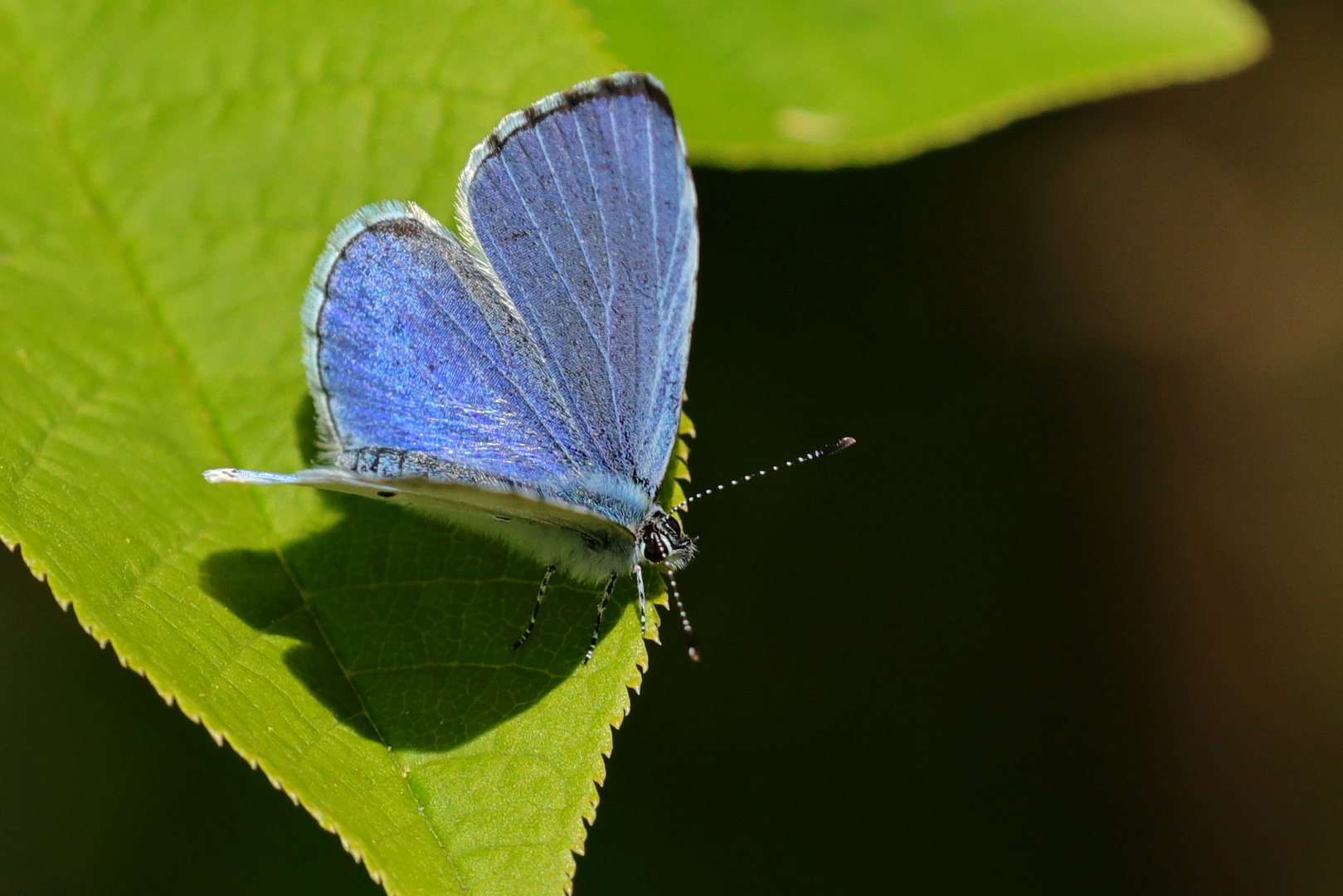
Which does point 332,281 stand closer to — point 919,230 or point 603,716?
point 603,716

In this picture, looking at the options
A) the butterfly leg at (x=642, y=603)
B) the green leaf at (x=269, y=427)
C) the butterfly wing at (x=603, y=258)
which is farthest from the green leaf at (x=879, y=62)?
the butterfly leg at (x=642, y=603)

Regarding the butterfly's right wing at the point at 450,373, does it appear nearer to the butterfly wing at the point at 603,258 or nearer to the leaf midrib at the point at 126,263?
the butterfly wing at the point at 603,258

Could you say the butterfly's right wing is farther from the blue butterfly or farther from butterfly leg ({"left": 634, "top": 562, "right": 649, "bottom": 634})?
butterfly leg ({"left": 634, "top": 562, "right": 649, "bottom": 634})

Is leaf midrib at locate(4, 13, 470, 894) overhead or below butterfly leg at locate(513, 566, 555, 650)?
overhead

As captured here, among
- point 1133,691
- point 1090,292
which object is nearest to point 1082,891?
point 1133,691

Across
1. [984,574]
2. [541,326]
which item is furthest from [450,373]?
[984,574]

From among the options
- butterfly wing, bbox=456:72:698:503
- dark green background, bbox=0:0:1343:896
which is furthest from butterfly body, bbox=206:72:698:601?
dark green background, bbox=0:0:1343:896
